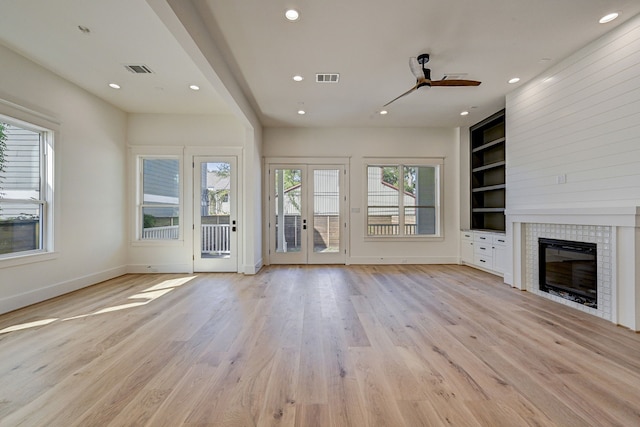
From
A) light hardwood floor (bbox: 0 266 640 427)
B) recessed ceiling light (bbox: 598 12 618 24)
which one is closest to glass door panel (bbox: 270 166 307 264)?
light hardwood floor (bbox: 0 266 640 427)

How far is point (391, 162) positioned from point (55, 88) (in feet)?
19.3

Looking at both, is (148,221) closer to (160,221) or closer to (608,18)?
(160,221)

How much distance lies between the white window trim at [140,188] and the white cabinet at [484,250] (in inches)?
231

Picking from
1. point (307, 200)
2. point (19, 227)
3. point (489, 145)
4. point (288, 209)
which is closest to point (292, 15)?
point (307, 200)

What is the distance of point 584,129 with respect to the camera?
131 inches

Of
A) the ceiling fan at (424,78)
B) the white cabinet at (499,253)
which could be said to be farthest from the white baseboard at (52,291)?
the white cabinet at (499,253)

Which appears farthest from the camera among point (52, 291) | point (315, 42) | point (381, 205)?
point (381, 205)

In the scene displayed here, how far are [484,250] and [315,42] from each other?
4.81 meters

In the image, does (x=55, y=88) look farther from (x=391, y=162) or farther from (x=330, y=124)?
(x=391, y=162)

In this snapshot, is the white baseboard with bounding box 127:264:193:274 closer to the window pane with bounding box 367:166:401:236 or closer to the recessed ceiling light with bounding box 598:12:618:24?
the window pane with bounding box 367:166:401:236

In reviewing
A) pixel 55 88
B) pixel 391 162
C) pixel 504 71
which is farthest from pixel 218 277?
pixel 504 71

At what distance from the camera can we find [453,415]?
1.57 meters

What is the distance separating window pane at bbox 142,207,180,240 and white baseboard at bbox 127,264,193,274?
0.56m

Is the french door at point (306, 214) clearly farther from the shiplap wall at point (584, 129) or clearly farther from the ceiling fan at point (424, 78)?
the shiplap wall at point (584, 129)
